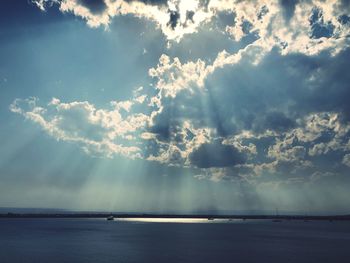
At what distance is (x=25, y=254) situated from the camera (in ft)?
265

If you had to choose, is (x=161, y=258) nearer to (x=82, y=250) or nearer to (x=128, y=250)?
(x=128, y=250)

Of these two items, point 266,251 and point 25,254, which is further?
point 266,251

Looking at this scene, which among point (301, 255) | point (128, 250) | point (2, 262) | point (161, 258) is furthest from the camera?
point (128, 250)

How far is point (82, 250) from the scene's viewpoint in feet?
295

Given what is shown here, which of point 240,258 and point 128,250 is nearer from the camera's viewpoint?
point 240,258

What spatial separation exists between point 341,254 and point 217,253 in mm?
28751

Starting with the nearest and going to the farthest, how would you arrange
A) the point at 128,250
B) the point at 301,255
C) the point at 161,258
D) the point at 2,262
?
the point at 2,262 → the point at 161,258 → the point at 301,255 → the point at 128,250

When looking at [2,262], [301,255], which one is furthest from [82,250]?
→ [301,255]

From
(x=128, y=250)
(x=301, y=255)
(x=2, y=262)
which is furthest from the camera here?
(x=128, y=250)

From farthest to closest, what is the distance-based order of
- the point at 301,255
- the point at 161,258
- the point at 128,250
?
the point at 128,250, the point at 301,255, the point at 161,258

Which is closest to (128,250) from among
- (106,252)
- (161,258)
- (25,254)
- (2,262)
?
(106,252)

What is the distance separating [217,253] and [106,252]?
25.3m

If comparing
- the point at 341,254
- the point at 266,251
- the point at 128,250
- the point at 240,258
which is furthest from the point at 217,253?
the point at 341,254

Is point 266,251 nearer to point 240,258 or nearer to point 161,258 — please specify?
point 240,258
